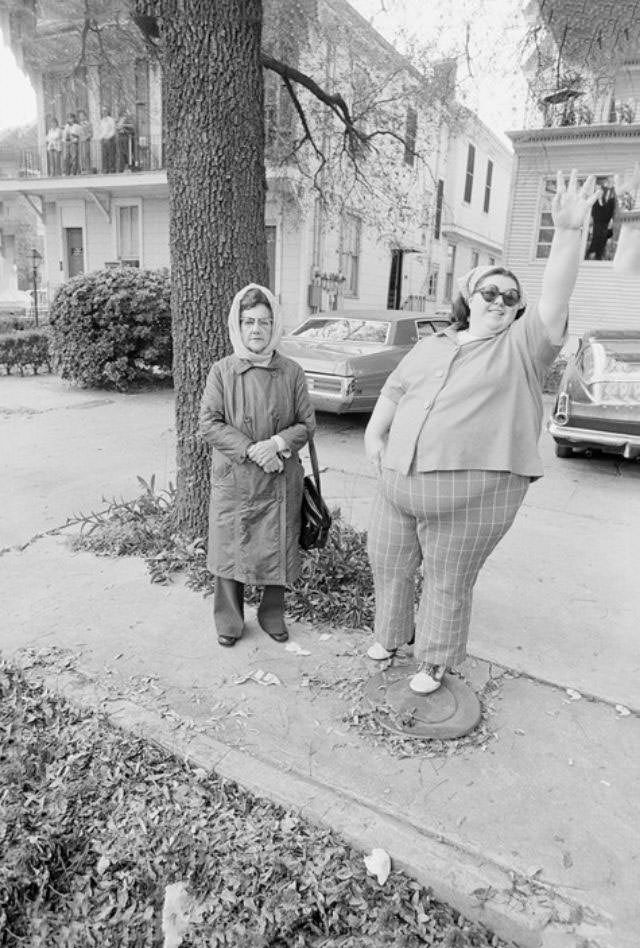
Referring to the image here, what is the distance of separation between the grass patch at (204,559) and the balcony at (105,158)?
46.8 ft

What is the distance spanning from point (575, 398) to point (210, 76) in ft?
16.7

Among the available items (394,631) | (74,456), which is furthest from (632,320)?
(394,631)

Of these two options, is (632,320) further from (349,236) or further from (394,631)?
(394,631)

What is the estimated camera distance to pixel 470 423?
2354 mm

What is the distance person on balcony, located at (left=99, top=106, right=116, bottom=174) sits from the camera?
55.3 ft

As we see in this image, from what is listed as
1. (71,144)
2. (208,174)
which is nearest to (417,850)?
(208,174)

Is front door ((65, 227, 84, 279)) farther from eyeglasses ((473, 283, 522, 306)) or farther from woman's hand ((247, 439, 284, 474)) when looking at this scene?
eyeglasses ((473, 283, 522, 306))

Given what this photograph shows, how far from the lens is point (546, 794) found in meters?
2.41

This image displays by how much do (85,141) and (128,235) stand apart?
2.50 meters

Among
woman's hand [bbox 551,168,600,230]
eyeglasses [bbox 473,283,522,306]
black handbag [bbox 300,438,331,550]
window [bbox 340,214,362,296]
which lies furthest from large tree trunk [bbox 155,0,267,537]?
window [bbox 340,214,362,296]

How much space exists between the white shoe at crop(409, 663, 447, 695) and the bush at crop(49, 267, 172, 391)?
889 cm

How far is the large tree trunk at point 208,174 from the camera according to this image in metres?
3.76

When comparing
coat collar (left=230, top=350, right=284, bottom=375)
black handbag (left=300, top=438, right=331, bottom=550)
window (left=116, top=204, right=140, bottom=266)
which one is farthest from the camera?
window (left=116, top=204, right=140, bottom=266)

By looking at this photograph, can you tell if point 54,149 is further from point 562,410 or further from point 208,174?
point 208,174
